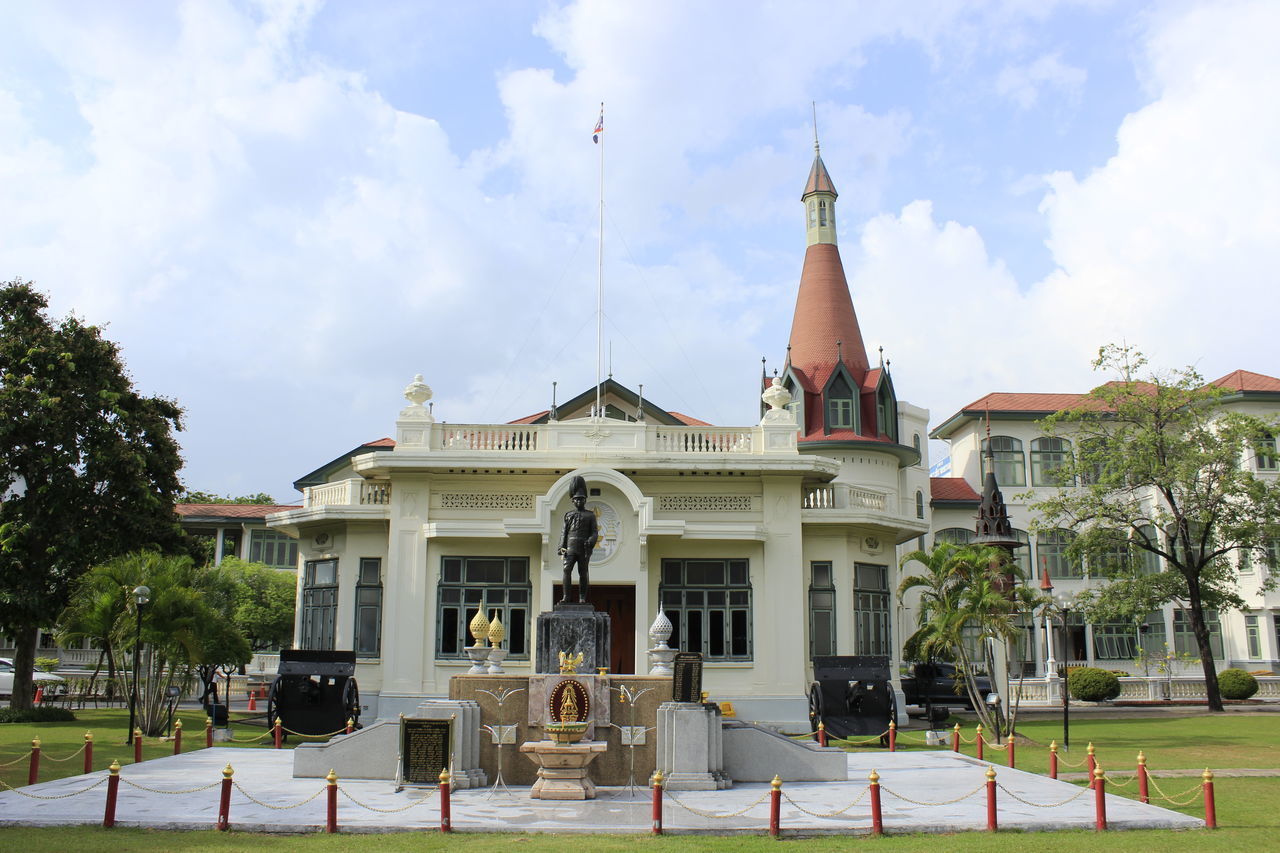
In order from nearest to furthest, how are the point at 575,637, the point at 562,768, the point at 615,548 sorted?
the point at 562,768
the point at 575,637
the point at 615,548

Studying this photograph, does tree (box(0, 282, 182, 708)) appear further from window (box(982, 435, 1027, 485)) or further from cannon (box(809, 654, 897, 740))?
window (box(982, 435, 1027, 485))

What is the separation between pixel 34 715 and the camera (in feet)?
85.8

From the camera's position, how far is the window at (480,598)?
1009 inches

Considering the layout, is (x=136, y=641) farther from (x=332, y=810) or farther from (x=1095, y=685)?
(x=1095, y=685)

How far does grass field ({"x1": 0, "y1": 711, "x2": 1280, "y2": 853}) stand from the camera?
1135 centimetres

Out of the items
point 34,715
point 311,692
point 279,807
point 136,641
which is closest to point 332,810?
point 279,807

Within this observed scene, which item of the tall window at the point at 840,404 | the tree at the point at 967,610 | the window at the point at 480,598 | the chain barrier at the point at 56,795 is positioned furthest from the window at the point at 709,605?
the tall window at the point at 840,404

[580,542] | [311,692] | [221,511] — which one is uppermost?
[221,511]

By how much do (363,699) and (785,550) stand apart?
420 inches

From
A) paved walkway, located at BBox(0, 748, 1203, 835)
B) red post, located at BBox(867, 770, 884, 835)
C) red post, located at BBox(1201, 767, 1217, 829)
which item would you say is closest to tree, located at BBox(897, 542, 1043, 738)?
paved walkway, located at BBox(0, 748, 1203, 835)

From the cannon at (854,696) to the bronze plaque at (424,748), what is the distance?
9.96m

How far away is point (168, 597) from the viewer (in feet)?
72.7

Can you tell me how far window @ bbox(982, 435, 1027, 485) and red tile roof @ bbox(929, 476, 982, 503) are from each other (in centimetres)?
128

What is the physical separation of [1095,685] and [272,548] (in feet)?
125
